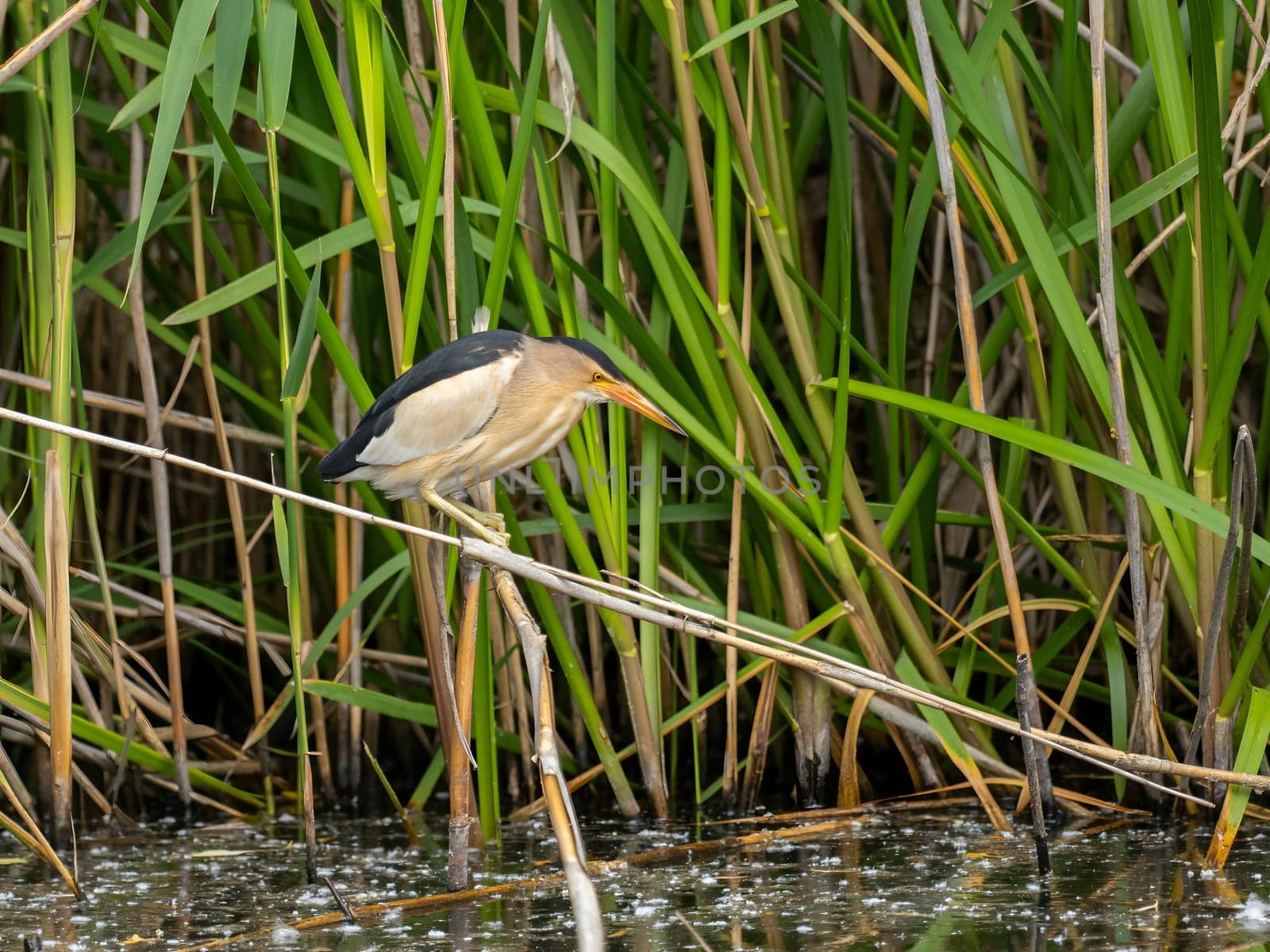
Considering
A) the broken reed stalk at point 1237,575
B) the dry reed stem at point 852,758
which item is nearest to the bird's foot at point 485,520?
the dry reed stem at point 852,758

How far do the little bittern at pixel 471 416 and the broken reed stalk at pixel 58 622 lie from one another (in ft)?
1.70

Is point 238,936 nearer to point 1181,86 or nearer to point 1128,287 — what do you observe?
point 1128,287

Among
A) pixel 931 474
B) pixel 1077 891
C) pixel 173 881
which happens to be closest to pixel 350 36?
pixel 931 474

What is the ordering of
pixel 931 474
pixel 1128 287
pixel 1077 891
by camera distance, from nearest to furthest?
pixel 1077 891 → pixel 1128 287 → pixel 931 474

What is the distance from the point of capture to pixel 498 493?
2445 millimetres

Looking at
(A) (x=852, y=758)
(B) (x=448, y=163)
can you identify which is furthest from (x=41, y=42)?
(A) (x=852, y=758)

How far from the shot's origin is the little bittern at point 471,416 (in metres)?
1.93

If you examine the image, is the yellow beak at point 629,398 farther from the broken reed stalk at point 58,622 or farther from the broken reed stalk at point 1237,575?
the broken reed stalk at point 58,622

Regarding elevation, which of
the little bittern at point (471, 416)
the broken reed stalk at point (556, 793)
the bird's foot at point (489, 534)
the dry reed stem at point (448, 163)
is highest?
the dry reed stem at point (448, 163)

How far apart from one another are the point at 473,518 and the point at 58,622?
743 mm

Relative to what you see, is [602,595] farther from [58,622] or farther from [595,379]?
[58,622]

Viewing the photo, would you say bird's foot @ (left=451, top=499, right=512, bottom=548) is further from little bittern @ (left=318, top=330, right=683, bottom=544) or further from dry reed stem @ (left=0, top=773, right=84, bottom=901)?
dry reed stem @ (left=0, top=773, right=84, bottom=901)

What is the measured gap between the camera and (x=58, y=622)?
7.34 ft

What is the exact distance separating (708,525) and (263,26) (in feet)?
5.53
